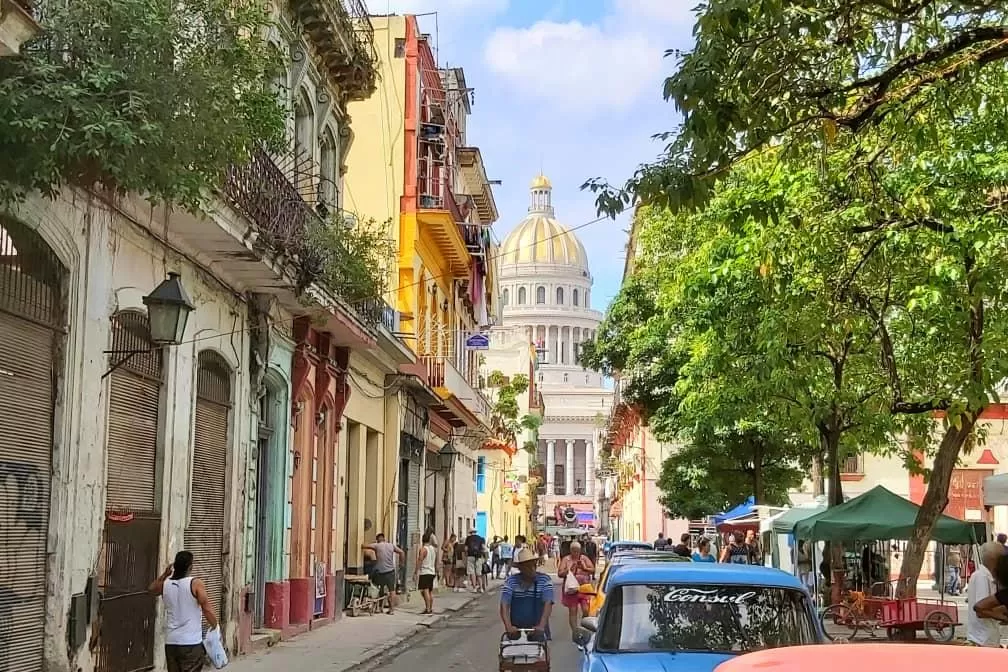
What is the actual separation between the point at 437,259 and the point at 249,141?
23686 millimetres

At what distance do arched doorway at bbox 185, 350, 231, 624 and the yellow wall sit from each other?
14235 mm

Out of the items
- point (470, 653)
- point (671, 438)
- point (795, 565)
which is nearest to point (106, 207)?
point (470, 653)

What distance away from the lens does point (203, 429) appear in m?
15.4

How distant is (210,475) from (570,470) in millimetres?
143411

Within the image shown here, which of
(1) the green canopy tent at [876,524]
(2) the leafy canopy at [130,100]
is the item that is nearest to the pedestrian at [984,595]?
(2) the leafy canopy at [130,100]

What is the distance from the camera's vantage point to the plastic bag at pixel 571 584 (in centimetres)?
1695

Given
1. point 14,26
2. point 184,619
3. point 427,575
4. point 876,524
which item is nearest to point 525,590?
point 184,619

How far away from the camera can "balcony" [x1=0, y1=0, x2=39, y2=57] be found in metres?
7.90

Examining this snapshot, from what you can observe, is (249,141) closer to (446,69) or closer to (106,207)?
(106,207)

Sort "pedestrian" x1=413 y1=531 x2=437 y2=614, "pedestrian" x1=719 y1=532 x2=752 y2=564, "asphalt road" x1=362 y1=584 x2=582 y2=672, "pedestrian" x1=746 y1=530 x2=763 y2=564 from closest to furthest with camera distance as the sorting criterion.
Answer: "asphalt road" x1=362 y1=584 x2=582 y2=672, "pedestrian" x1=413 y1=531 x2=437 y2=614, "pedestrian" x1=719 y1=532 x2=752 y2=564, "pedestrian" x1=746 y1=530 x2=763 y2=564

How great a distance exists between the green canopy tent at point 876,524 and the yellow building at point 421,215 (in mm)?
10879

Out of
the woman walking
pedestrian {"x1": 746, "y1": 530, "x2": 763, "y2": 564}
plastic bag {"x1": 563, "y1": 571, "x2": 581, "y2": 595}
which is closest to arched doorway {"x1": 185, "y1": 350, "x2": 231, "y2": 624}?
plastic bag {"x1": 563, "y1": 571, "x2": 581, "y2": 595}

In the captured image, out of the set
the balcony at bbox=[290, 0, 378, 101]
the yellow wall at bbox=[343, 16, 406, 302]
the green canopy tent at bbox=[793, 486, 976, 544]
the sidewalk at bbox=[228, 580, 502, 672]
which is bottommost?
the sidewalk at bbox=[228, 580, 502, 672]

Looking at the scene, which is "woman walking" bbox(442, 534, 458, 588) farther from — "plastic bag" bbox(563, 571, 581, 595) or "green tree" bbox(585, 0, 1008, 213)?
"green tree" bbox(585, 0, 1008, 213)
